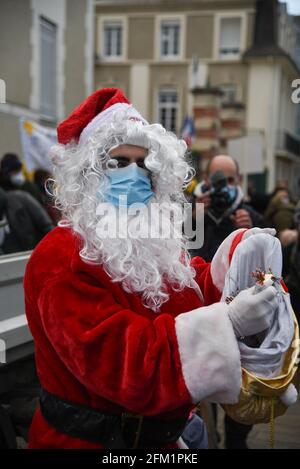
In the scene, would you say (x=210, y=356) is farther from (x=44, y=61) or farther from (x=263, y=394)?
(x=44, y=61)

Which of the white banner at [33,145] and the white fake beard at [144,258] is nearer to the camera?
the white fake beard at [144,258]

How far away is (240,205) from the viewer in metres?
3.43

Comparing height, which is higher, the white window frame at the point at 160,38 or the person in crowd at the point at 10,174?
the white window frame at the point at 160,38

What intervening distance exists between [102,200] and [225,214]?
5.52 feet

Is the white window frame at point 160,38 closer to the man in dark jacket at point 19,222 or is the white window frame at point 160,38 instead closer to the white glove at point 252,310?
the man in dark jacket at point 19,222

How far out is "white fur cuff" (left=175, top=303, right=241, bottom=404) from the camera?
153 centimetres

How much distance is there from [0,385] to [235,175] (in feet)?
6.52

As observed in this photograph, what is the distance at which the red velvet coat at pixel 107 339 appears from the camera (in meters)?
1.51

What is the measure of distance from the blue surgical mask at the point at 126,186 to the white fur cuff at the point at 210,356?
41 centimetres

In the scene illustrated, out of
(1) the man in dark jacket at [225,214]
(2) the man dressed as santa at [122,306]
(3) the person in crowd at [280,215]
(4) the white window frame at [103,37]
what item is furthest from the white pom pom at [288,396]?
(4) the white window frame at [103,37]

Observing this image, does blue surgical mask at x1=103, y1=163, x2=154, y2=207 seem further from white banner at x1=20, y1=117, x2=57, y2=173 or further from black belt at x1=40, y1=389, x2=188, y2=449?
white banner at x1=20, y1=117, x2=57, y2=173

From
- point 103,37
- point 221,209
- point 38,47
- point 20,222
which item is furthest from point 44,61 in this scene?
point 103,37

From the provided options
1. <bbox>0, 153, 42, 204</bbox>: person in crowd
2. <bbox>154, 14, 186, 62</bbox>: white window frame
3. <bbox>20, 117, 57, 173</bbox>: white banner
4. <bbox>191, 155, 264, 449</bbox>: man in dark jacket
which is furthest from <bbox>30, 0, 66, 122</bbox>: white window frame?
<bbox>154, 14, 186, 62</bbox>: white window frame

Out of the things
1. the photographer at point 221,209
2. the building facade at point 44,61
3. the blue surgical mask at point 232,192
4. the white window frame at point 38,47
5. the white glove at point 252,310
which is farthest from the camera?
the white window frame at point 38,47
